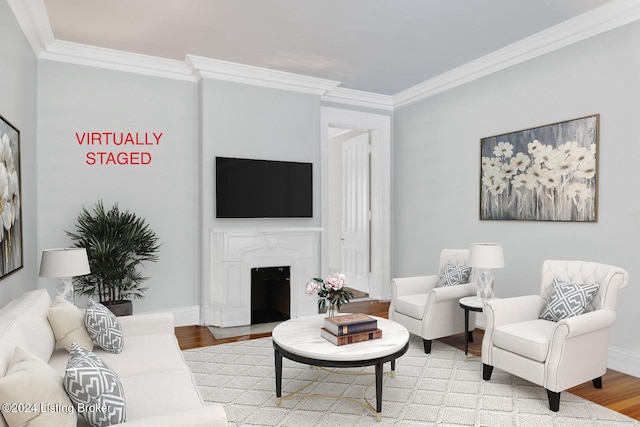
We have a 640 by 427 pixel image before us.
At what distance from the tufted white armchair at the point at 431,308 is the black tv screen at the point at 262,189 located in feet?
5.37

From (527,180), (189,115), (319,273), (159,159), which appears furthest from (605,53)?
(159,159)

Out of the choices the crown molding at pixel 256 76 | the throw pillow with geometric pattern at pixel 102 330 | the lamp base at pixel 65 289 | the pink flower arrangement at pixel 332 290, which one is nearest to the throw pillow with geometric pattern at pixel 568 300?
the pink flower arrangement at pixel 332 290

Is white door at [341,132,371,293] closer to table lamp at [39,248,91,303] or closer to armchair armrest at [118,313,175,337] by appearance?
armchair armrest at [118,313,175,337]

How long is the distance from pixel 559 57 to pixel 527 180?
45.4 inches

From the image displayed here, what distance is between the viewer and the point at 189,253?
4730mm

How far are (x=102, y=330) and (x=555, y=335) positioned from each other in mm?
2795

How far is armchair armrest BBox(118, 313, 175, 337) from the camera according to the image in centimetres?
288

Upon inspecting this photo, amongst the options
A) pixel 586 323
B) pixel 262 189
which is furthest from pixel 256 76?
pixel 586 323

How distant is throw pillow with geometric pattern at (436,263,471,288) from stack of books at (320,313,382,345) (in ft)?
5.05

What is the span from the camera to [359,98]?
566cm

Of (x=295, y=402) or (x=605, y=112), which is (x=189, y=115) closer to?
(x=295, y=402)

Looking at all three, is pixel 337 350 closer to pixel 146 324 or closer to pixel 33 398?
pixel 146 324

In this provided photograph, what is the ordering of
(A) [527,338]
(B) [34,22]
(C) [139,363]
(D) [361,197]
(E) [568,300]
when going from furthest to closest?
(D) [361,197]
(B) [34,22]
(E) [568,300]
(A) [527,338]
(C) [139,363]

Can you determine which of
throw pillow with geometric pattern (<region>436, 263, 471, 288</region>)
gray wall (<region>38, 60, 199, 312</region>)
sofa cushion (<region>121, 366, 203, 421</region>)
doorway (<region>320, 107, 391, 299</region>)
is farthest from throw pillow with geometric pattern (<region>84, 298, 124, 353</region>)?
doorway (<region>320, 107, 391, 299</region>)
